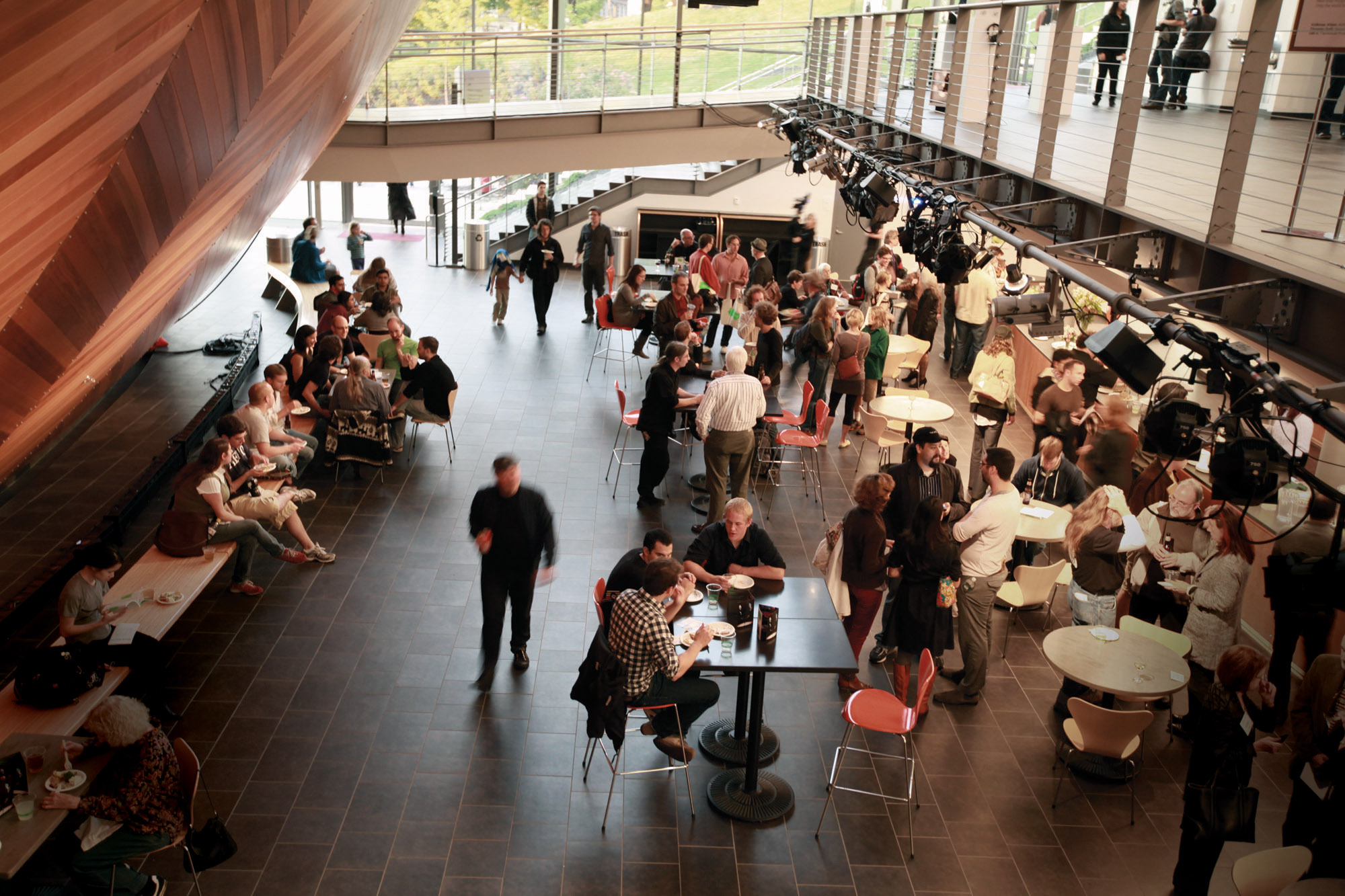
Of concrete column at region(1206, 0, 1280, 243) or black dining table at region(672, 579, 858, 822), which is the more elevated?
concrete column at region(1206, 0, 1280, 243)

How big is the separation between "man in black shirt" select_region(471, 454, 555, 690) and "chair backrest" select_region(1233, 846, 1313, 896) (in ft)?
12.6

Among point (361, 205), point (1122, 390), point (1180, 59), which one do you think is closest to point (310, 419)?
point (1122, 390)

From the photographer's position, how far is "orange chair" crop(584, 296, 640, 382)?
1286cm

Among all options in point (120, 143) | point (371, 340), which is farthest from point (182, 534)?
point (371, 340)

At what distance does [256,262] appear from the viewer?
18.4 metres

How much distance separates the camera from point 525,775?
5652mm

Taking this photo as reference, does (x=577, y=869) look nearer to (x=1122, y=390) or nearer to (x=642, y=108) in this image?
(x=1122, y=390)

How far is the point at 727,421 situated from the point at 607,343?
6.44 m

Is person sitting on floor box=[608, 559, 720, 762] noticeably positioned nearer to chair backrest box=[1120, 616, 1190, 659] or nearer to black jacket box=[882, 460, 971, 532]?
black jacket box=[882, 460, 971, 532]

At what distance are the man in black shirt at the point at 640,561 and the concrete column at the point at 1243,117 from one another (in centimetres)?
305

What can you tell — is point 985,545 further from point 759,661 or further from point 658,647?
point 658,647

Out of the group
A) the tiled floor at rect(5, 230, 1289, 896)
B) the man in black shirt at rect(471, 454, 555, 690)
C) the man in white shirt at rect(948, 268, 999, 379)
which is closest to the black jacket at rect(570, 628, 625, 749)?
the tiled floor at rect(5, 230, 1289, 896)

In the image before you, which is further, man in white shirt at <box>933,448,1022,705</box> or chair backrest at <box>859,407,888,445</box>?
chair backrest at <box>859,407,888,445</box>

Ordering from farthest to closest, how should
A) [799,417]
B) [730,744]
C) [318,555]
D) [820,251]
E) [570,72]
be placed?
[820,251]
[570,72]
[799,417]
[318,555]
[730,744]
